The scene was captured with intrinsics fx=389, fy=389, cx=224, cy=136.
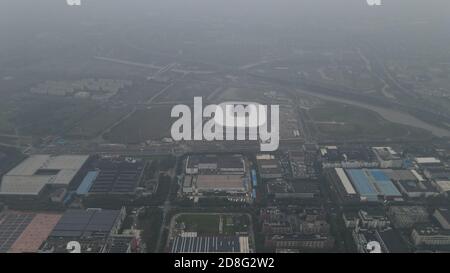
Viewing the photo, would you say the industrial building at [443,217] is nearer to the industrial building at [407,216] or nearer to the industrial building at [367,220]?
the industrial building at [407,216]

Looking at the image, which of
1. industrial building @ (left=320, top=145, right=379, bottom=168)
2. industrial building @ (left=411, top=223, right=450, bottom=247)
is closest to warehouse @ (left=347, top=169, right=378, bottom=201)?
industrial building @ (left=320, top=145, right=379, bottom=168)

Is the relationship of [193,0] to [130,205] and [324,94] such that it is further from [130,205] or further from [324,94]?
[130,205]

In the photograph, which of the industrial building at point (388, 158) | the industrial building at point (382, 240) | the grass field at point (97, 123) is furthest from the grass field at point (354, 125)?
the grass field at point (97, 123)

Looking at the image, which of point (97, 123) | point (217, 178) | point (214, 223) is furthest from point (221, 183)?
point (97, 123)

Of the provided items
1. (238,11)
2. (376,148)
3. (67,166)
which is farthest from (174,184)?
(238,11)

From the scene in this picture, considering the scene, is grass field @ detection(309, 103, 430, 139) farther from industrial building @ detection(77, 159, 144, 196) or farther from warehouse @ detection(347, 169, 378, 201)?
industrial building @ detection(77, 159, 144, 196)

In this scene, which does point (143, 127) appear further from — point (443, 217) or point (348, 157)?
point (443, 217)
